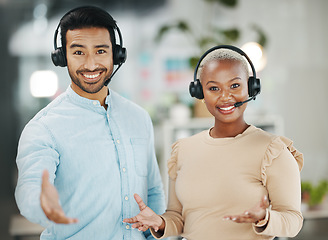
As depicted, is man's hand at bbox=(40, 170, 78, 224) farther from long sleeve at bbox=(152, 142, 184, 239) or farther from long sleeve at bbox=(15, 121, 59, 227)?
long sleeve at bbox=(152, 142, 184, 239)

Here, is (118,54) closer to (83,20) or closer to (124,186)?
(83,20)

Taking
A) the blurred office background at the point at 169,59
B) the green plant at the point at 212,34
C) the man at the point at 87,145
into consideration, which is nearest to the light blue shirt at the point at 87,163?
the man at the point at 87,145

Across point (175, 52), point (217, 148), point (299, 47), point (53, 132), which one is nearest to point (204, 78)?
point (217, 148)

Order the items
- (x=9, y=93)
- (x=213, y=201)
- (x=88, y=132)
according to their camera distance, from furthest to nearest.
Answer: (x=9, y=93), (x=88, y=132), (x=213, y=201)

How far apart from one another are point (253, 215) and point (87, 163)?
0.60 m

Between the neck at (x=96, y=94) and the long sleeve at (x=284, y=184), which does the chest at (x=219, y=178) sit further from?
the neck at (x=96, y=94)

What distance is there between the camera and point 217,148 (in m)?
1.50

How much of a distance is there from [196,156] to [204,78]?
0.91ft

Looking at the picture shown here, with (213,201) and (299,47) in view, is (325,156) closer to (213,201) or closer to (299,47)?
(299,47)

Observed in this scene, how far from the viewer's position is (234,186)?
1.41 m

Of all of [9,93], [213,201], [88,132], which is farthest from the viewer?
[9,93]

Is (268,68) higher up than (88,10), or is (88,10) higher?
(88,10)

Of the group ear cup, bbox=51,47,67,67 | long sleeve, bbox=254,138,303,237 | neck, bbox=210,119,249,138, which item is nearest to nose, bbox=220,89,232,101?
neck, bbox=210,119,249,138

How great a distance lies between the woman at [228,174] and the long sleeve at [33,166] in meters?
0.33
